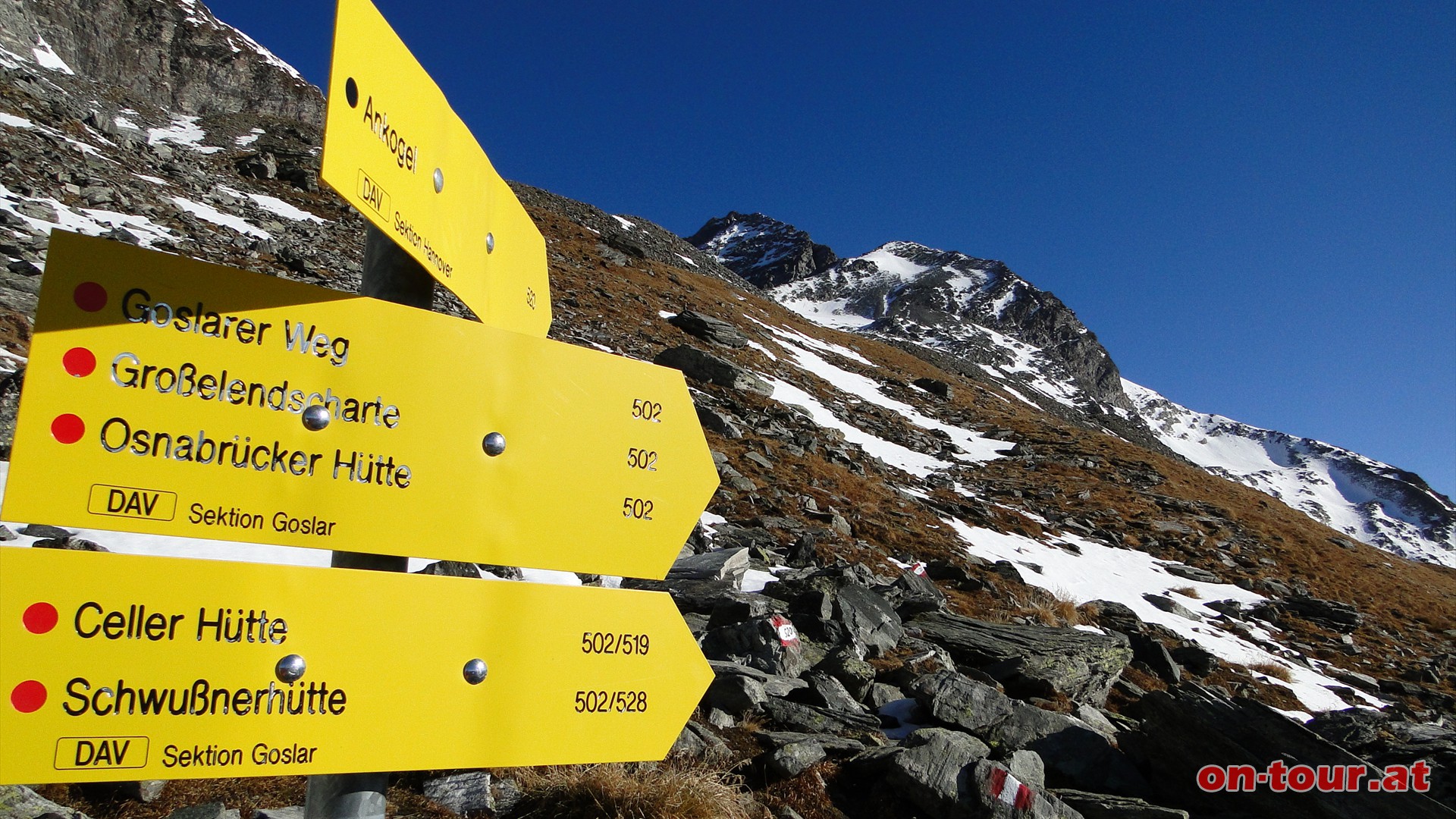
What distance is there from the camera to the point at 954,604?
38.9ft

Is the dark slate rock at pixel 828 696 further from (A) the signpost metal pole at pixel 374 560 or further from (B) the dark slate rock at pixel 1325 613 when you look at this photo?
(B) the dark slate rock at pixel 1325 613

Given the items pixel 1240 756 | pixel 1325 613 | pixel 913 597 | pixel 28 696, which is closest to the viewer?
pixel 28 696

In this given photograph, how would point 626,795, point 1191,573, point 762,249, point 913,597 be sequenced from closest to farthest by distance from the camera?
point 626,795 → point 913,597 → point 1191,573 → point 762,249

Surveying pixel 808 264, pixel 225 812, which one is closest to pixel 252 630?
pixel 225 812

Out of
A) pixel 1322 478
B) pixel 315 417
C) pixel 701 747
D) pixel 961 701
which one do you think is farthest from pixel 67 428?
pixel 1322 478

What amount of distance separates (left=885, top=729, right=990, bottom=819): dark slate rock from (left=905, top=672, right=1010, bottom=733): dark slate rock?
87 centimetres

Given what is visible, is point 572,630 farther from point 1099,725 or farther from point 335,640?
point 1099,725

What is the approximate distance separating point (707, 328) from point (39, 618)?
3142 cm

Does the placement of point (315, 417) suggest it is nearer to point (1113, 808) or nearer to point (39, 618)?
point (39, 618)

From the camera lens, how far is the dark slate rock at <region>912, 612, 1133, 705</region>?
7889 millimetres

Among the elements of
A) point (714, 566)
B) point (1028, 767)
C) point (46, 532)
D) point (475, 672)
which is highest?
point (475, 672)

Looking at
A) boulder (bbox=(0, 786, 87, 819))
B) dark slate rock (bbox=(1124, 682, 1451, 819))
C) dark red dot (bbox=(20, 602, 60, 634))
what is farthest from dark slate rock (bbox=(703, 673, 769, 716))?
dark red dot (bbox=(20, 602, 60, 634))

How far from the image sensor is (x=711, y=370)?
24672mm

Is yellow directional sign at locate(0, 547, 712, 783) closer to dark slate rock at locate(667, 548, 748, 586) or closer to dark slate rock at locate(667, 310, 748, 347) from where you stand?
dark slate rock at locate(667, 548, 748, 586)
